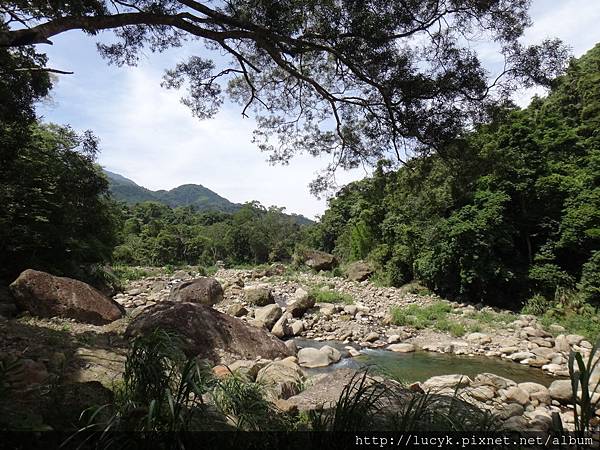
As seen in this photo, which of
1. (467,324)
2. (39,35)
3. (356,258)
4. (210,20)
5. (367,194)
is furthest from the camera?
(356,258)

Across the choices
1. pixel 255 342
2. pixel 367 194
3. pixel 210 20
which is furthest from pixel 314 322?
pixel 210 20

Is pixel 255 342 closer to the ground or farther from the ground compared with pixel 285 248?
closer to the ground

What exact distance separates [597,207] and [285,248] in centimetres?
3170

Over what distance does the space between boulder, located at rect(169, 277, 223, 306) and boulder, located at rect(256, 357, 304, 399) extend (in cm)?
785

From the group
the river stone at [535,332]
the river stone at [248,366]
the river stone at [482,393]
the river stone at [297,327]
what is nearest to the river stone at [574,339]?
the river stone at [535,332]

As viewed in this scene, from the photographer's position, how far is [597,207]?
38.5ft

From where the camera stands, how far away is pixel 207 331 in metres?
6.30

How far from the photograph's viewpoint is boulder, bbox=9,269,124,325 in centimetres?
646

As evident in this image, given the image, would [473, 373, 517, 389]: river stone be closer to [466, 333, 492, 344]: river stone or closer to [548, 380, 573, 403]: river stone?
[548, 380, 573, 403]: river stone

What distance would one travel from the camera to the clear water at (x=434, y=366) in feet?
25.2

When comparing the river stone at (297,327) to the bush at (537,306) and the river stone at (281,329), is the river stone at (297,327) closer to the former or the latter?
the river stone at (281,329)

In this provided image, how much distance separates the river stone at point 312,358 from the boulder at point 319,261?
18452 mm

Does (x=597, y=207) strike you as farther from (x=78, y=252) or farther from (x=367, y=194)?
(x=78, y=252)

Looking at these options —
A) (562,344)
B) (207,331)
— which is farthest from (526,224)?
(207,331)
